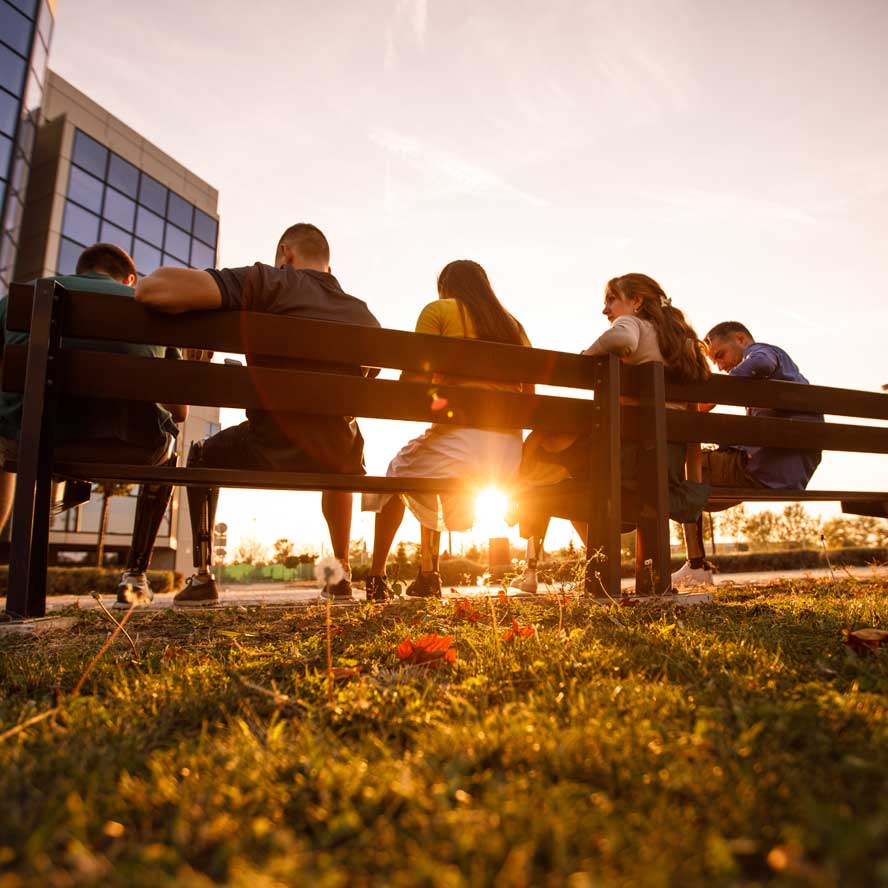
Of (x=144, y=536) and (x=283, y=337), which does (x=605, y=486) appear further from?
(x=144, y=536)

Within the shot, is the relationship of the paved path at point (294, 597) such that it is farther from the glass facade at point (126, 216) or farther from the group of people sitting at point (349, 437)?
the glass facade at point (126, 216)

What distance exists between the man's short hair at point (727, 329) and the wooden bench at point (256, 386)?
10.1 ft

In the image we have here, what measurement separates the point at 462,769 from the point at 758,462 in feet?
15.0

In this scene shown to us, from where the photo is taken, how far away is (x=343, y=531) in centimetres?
438

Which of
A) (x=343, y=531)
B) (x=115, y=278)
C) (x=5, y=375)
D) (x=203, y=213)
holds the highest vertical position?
(x=203, y=213)

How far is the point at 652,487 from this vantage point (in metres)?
3.88

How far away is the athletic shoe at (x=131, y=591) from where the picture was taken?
13.1ft

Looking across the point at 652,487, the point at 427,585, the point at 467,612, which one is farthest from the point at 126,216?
the point at 467,612

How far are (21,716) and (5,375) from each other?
2.21 meters

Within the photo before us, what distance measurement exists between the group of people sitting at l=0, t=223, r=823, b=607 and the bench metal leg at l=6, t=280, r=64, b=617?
0.38 m

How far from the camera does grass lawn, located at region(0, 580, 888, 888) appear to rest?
797mm

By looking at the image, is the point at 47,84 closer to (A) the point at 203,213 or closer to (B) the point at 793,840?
(A) the point at 203,213

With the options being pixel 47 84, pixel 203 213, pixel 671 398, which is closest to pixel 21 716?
pixel 671 398

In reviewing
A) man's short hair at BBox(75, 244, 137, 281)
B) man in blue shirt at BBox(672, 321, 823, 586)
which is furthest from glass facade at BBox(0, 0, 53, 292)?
man in blue shirt at BBox(672, 321, 823, 586)
